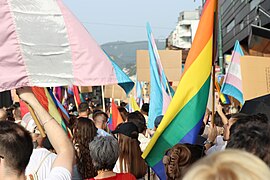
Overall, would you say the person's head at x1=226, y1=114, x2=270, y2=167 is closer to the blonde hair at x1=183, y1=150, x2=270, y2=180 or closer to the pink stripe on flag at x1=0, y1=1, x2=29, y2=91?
the blonde hair at x1=183, y1=150, x2=270, y2=180

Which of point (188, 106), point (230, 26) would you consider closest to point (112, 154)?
point (188, 106)

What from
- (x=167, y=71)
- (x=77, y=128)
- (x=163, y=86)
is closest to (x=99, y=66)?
(x=77, y=128)

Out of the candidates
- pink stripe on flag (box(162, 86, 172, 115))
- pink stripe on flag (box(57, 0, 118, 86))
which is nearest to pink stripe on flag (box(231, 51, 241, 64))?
pink stripe on flag (box(162, 86, 172, 115))

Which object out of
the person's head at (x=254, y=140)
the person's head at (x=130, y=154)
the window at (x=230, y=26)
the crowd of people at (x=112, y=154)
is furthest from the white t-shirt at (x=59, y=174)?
the window at (x=230, y=26)

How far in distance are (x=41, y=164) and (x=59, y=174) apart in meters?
1.31

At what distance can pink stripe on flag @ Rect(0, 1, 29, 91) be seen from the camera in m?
3.89

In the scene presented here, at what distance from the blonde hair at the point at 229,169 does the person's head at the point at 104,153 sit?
239 cm

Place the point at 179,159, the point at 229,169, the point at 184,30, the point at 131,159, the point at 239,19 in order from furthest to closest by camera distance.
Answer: the point at 184,30
the point at 239,19
the point at 131,159
the point at 179,159
the point at 229,169

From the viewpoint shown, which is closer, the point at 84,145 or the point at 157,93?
the point at 84,145

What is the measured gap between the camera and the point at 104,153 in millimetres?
4234

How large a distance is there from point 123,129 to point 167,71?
216 inches

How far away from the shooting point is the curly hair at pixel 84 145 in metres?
4.87

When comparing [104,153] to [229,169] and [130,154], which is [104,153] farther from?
[229,169]

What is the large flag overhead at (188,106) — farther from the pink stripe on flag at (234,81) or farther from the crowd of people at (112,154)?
the pink stripe on flag at (234,81)
